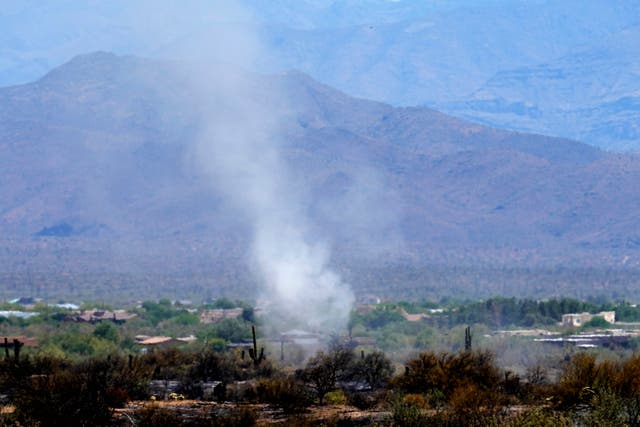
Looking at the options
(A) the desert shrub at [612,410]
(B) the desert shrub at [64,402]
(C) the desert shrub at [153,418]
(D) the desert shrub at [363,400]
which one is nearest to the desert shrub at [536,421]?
(A) the desert shrub at [612,410]

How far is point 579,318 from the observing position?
110125 millimetres

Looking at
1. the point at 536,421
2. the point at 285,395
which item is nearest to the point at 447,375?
the point at 285,395

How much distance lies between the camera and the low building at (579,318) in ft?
357

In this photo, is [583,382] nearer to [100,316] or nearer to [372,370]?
[372,370]

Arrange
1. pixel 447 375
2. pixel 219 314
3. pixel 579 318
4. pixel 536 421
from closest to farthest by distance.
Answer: pixel 536 421 → pixel 447 375 → pixel 579 318 → pixel 219 314

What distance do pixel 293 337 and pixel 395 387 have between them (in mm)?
47357

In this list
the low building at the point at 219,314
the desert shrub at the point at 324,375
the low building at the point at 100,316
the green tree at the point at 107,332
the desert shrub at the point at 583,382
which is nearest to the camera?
the desert shrub at the point at 583,382

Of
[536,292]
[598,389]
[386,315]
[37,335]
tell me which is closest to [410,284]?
[536,292]

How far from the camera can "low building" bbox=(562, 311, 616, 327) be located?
109 meters

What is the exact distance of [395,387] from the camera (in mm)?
43594

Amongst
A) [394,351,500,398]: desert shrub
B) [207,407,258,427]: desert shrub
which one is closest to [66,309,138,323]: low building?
[394,351,500,398]: desert shrub

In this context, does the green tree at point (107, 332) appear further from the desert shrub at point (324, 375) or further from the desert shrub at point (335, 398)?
the desert shrub at point (335, 398)

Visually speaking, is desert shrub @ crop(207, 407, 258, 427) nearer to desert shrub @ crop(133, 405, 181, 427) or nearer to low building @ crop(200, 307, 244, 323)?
desert shrub @ crop(133, 405, 181, 427)

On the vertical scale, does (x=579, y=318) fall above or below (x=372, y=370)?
above
